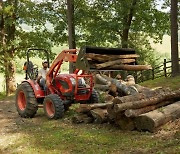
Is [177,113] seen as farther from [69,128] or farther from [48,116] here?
[48,116]

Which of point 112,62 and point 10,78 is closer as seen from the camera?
point 112,62

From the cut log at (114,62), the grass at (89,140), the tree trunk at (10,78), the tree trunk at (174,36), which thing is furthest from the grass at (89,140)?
the tree trunk at (10,78)

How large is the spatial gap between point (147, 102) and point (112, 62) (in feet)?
5.13

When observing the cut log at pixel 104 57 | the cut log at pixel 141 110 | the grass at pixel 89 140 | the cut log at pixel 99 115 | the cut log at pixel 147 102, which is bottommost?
the grass at pixel 89 140

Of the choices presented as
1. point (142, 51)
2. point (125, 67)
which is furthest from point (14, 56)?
point (125, 67)

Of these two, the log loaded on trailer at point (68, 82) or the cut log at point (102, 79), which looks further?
the cut log at point (102, 79)

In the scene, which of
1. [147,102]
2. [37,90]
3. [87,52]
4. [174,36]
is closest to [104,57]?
[87,52]

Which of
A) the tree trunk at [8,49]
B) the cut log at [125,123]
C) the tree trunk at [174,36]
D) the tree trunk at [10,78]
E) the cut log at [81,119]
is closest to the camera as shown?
the cut log at [125,123]

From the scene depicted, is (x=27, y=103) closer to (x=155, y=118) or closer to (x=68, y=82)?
(x=68, y=82)

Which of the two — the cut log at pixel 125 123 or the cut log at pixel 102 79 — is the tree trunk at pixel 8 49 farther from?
the cut log at pixel 125 123

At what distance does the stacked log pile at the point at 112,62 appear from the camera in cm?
931

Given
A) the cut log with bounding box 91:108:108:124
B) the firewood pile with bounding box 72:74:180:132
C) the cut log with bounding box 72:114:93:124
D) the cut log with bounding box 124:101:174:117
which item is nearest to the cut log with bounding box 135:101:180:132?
the firewood pile with bounding box 72:74:180:132

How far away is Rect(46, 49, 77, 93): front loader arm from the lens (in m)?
10.2

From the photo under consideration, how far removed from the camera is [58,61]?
10.9 meters
